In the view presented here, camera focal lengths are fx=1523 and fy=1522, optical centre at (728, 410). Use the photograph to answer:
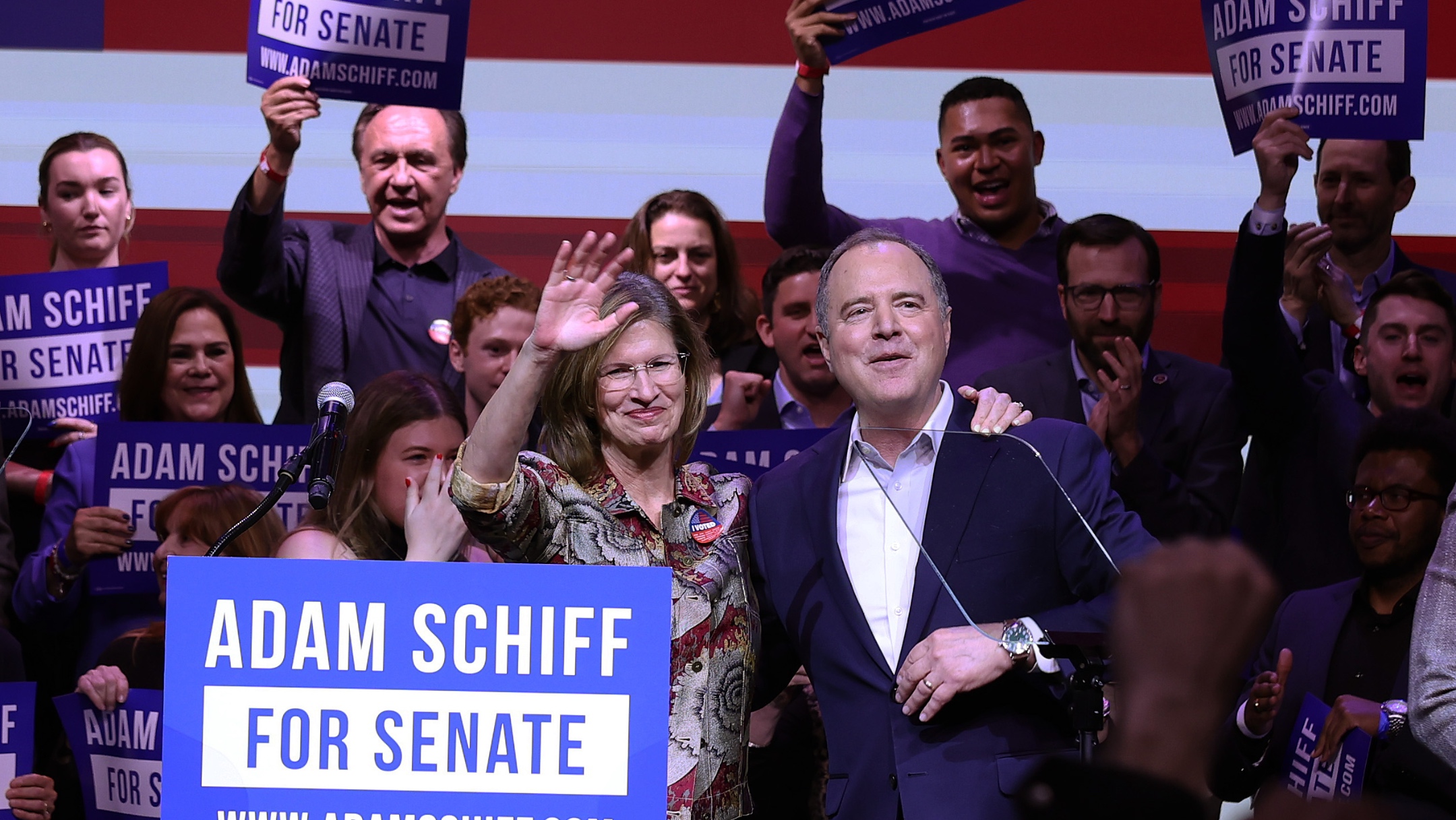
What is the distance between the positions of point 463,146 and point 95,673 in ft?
5.98

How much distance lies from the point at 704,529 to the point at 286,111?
2049mm

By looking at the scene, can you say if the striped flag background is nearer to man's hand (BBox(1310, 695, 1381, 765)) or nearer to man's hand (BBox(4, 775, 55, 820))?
man's hand (BBox(4, 775, 55, 820))

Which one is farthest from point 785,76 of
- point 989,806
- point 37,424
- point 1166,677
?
point 1166,677

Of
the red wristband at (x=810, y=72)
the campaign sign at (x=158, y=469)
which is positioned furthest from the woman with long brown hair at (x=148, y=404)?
the red wristband at (x=810, y=72)

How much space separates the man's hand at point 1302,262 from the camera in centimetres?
405

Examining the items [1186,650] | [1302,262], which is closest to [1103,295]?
[1302,262]

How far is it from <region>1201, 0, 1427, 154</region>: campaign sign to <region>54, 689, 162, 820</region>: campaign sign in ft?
10.1

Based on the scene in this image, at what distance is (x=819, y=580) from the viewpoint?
242 cm

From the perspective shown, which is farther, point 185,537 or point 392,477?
point 185,537

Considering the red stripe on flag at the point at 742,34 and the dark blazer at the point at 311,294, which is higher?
the red stripe on flag at the point at 742,34

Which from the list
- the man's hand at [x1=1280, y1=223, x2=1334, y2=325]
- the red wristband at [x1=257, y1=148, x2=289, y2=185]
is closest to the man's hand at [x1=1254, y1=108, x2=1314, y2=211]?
the man's hand at [x1=1280, y1=223, x2=1334, y2=325]

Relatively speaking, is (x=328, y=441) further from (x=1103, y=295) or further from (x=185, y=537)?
(x=1103, y=295)

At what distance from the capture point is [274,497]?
209 centimetres

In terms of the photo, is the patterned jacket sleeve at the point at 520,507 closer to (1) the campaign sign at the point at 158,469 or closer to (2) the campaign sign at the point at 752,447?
(2) the campaign sign at the point at 752,447
